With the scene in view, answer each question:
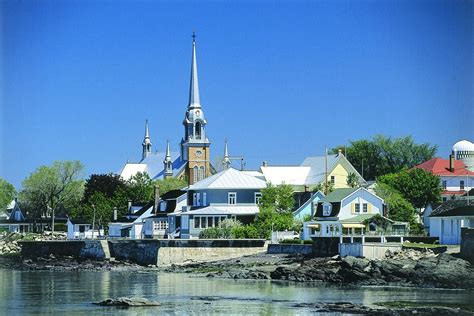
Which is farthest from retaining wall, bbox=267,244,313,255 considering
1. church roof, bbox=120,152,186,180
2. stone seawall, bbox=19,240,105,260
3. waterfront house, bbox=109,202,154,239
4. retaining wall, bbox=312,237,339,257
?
church roof, bbox=120,152,186,180

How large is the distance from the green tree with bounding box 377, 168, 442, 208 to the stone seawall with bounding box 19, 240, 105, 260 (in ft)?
83.6

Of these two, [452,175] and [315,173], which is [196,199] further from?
[452,175]

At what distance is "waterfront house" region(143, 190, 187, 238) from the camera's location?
3356 inches

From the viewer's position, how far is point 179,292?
168 feet

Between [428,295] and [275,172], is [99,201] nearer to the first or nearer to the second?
[275,172]

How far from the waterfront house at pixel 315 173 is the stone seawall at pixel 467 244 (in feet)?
138

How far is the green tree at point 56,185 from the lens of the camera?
108 metres

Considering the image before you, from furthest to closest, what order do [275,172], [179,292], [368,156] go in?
[368,156] → [275,172] → [179,292]

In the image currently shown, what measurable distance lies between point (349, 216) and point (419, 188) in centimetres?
1681

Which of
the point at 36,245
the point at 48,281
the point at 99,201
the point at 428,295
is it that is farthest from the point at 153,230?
the point at 428,295

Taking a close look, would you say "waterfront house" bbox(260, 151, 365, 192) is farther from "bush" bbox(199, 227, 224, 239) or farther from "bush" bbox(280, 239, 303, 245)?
"bush" bbox(280, 239, 303, 245)

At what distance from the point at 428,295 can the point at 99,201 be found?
57.8 metres

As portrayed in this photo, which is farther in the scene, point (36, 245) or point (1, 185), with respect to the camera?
point (1, 185)

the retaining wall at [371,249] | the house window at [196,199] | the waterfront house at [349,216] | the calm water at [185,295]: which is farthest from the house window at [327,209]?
the calm water at [185,295]
